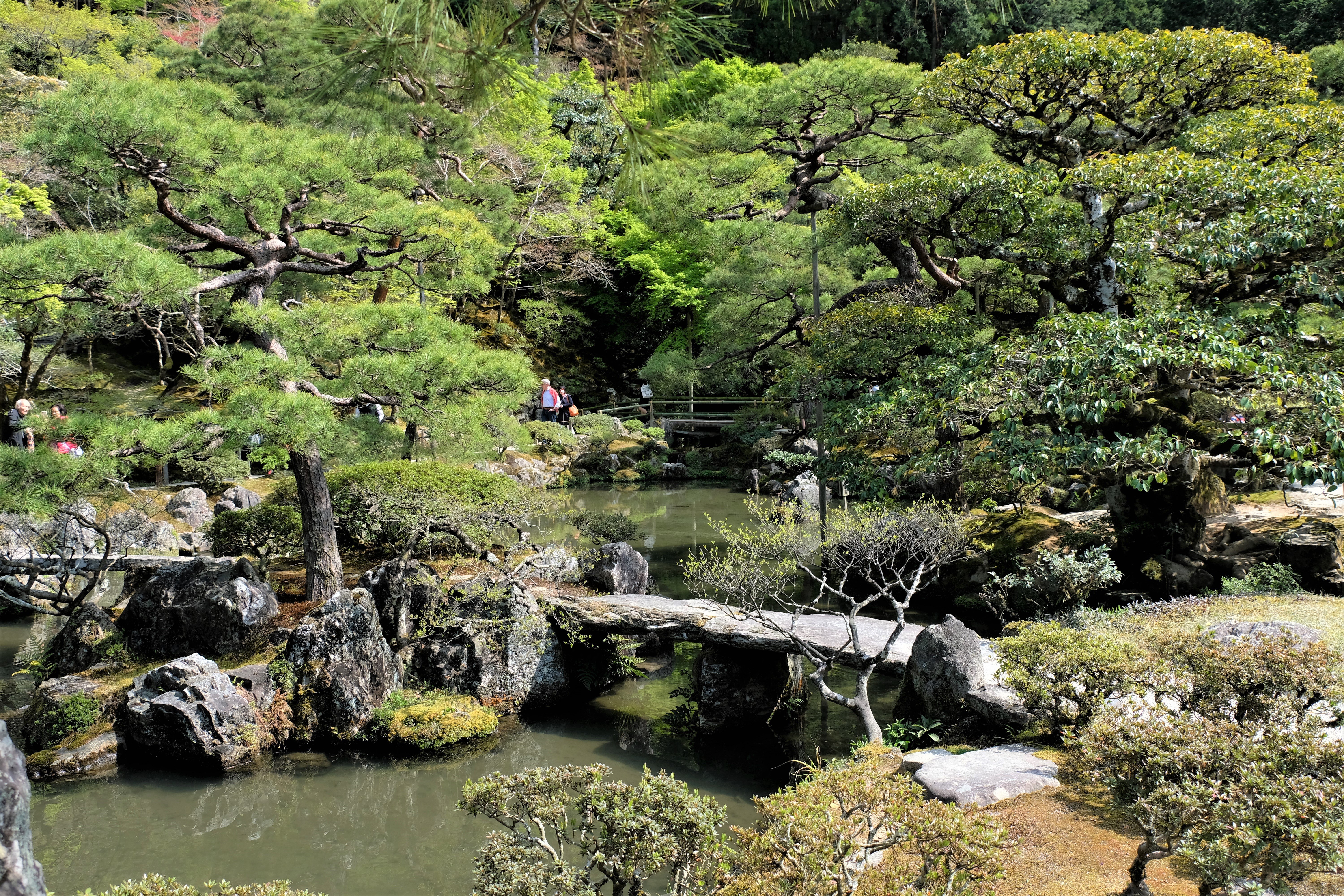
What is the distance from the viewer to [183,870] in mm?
5797

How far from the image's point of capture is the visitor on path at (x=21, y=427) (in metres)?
7.13

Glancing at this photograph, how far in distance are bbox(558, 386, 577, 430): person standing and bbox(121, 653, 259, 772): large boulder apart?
1288 cm

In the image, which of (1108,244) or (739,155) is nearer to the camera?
(1108,244)

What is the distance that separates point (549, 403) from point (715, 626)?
39.2 ft

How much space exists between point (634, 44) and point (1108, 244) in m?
6.32

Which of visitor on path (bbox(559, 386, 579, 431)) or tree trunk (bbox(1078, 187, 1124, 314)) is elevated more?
tree trunk (bbox(1078, 187, 1124, 314))

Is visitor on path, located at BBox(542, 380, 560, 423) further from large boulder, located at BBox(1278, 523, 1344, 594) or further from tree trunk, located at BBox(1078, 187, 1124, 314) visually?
large boulder, located at BBox(1278, 523, 1344, 594)

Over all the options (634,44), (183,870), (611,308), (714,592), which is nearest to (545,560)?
(714,592)

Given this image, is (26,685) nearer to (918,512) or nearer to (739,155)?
(918,512)

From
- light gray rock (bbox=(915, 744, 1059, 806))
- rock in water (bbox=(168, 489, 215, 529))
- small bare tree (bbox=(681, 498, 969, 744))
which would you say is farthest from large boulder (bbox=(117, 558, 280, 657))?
light gray rock (bbox=(915, 744, 1059, 806))

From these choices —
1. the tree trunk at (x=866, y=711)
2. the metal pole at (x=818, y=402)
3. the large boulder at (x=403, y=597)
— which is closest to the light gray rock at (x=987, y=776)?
the tree trunk at (x=866, y=711)

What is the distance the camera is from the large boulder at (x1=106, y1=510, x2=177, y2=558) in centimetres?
922

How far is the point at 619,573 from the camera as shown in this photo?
9.84m

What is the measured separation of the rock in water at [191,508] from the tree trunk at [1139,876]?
1323 centimetres
